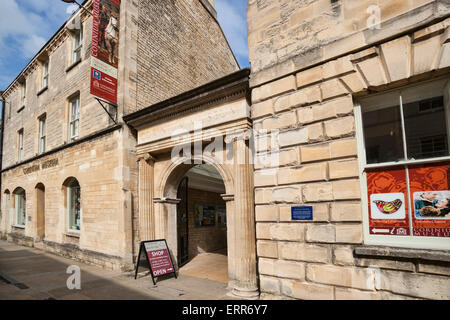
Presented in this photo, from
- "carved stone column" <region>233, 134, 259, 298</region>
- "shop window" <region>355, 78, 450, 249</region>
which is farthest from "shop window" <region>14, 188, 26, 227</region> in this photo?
"shop window" <region>355, 78, 450, 249</region>

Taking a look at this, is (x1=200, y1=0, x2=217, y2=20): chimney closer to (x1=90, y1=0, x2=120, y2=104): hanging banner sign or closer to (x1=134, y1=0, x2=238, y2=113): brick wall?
(x1=134, y1=0, x2=238, y2=113): brick wall

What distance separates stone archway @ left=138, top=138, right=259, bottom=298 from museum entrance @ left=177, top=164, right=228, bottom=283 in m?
0.60

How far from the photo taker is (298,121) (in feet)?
14.1

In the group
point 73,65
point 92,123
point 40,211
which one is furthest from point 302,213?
point 40,211

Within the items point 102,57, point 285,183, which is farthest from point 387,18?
point 102,57

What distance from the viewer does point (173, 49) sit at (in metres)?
10.8

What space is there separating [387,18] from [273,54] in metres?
1.76

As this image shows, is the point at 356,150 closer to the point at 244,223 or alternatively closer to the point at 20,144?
the point at 244,223

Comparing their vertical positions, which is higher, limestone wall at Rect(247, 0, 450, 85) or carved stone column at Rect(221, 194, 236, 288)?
limestone wall at Rect(247, 0, 450, 85)

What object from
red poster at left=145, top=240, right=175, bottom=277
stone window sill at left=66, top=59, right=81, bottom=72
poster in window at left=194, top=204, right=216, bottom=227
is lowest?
red poster at left=145, top=240, right=175, bottom=277

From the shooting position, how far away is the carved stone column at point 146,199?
739cm

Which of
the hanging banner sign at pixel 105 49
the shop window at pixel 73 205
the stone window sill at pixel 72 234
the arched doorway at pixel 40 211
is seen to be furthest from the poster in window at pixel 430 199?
the arched doorway at pixel 40 211

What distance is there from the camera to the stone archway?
536cm
